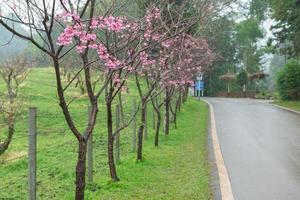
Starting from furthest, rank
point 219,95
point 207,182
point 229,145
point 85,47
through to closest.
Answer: point 219,95 → point 229,145 → point 207,182 → point 85,47

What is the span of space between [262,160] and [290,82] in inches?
1329

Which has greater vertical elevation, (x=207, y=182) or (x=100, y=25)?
(x=100, y=25)

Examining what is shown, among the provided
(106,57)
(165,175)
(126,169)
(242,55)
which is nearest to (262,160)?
(165,175)

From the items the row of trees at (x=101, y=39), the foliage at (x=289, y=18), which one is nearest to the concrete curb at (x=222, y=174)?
the row of trees at (x=101, y=39)

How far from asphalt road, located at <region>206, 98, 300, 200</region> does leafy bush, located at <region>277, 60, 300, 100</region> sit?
77.0ft

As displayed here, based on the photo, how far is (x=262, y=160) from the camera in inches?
501

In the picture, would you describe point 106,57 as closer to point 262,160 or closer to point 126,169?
point 126,169

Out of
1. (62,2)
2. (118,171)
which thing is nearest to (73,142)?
(118,171)

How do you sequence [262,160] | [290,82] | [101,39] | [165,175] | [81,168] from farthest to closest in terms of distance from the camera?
1. [290,82]
2. [262,160]
3. [165,175]
4. [101,39]
5. [81,168]

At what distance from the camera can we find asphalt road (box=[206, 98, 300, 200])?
9.23 meters

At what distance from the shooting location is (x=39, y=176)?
1234cm

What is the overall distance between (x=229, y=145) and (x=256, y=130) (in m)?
5.03

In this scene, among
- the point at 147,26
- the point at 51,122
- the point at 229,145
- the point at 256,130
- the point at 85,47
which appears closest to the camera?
the point at 85,47

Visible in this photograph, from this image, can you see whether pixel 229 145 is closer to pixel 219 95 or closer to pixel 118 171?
pixel 118 171
